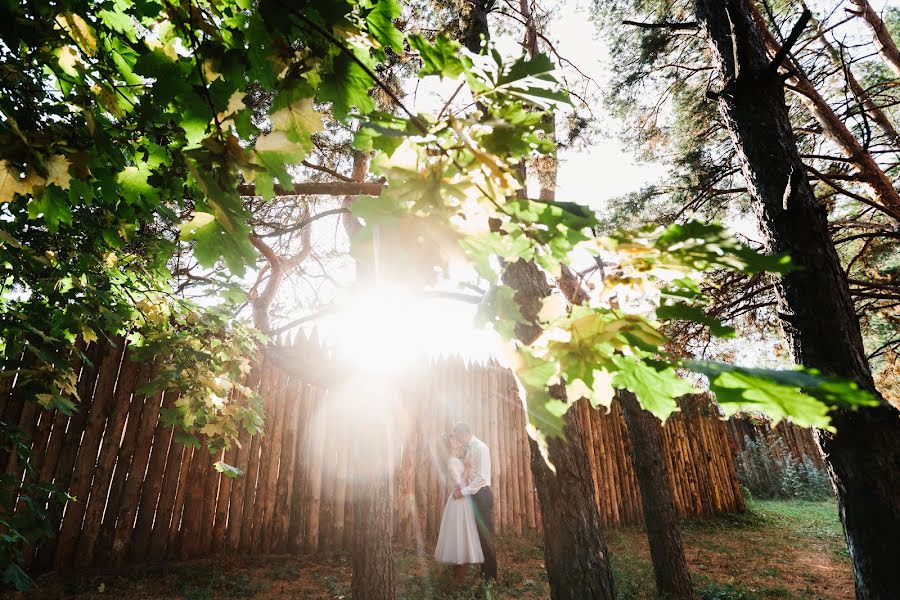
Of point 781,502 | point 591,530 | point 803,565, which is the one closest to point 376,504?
point 591,530

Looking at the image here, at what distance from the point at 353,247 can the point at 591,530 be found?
119 inches

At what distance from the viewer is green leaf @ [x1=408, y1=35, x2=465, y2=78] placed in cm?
80

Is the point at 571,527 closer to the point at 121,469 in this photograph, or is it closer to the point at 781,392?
the point at 781,392

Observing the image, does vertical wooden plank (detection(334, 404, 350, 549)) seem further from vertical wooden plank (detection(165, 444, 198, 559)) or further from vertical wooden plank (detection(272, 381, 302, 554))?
vertical wooden plank (detection(165, 444, 198, 559))

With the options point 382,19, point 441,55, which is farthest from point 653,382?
point 382,19

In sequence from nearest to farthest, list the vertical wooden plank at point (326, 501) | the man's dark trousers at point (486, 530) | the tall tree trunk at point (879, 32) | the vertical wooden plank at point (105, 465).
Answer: the vertical wooden plank at point (105, 465) < the man's dark trousers at point (486, 530) < the vertical wooden plank at point (326, 501) < the tall tree trunk at point (879, 32)

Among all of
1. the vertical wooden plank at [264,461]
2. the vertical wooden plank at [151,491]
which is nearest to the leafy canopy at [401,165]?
the vertical wooden plank at [151,491]

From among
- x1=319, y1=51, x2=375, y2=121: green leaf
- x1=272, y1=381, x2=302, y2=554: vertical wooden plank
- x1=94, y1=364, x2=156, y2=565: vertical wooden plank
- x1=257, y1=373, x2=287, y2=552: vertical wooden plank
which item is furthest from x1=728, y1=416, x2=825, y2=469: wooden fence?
x1=319, y1=51, x2=375, y2=121: green leaf

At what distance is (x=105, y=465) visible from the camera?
4297mm

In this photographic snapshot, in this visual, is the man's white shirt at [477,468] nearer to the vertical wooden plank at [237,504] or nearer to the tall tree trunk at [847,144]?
the vertical wooden plank at [237,504]

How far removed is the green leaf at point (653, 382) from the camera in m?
0.75

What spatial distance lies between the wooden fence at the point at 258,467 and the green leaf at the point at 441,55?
3.71 meters

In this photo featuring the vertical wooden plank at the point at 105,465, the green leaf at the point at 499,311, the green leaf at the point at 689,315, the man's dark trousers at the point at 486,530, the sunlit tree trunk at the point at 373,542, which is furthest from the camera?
the man's dark trousers at the point at 486,530

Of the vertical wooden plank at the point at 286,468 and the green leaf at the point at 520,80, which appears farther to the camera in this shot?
the vertical wooden plank at the point at 286,468
